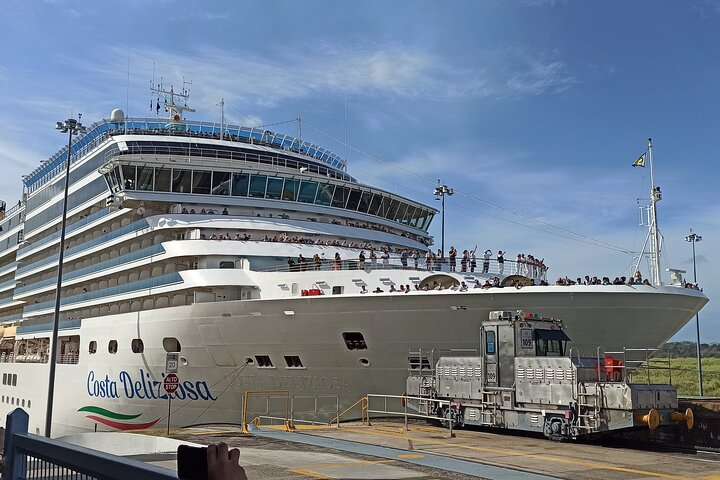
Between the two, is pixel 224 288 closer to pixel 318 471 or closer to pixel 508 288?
pixel 508 288

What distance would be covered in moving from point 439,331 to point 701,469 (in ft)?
26.6

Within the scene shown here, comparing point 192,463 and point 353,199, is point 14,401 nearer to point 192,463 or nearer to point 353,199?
point 353,199

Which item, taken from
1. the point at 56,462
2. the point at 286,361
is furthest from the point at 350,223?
the point at 56,462

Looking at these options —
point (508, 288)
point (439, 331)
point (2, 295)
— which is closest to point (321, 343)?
point (439, 331)

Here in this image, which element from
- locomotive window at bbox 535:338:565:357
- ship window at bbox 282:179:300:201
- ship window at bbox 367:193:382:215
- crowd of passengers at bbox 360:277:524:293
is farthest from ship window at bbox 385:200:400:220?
locomotive window at bbox 535:338:565:357

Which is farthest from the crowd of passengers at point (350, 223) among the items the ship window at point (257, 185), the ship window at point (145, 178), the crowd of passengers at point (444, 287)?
the crowd of passengers at point (444, 287)

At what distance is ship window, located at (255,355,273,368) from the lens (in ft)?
68.6

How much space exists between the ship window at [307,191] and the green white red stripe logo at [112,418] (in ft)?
33.2

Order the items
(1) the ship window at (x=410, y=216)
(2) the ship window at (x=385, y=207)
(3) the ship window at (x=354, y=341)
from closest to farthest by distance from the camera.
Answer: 1. (3) the ship window at (x=354, y=341)
2. (2) the ship window at (x=385, y=207)
3. (1) the ship window at (x=410, y=216)

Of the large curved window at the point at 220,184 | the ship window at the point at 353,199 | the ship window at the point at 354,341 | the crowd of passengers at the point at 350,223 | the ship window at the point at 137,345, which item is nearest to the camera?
the ship window at the point at 354,341

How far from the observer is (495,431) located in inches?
669

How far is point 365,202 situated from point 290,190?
347 cm

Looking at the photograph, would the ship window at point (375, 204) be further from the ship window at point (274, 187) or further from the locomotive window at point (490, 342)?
the locomotive window at point (490, 342)

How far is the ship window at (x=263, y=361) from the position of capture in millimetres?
20922
